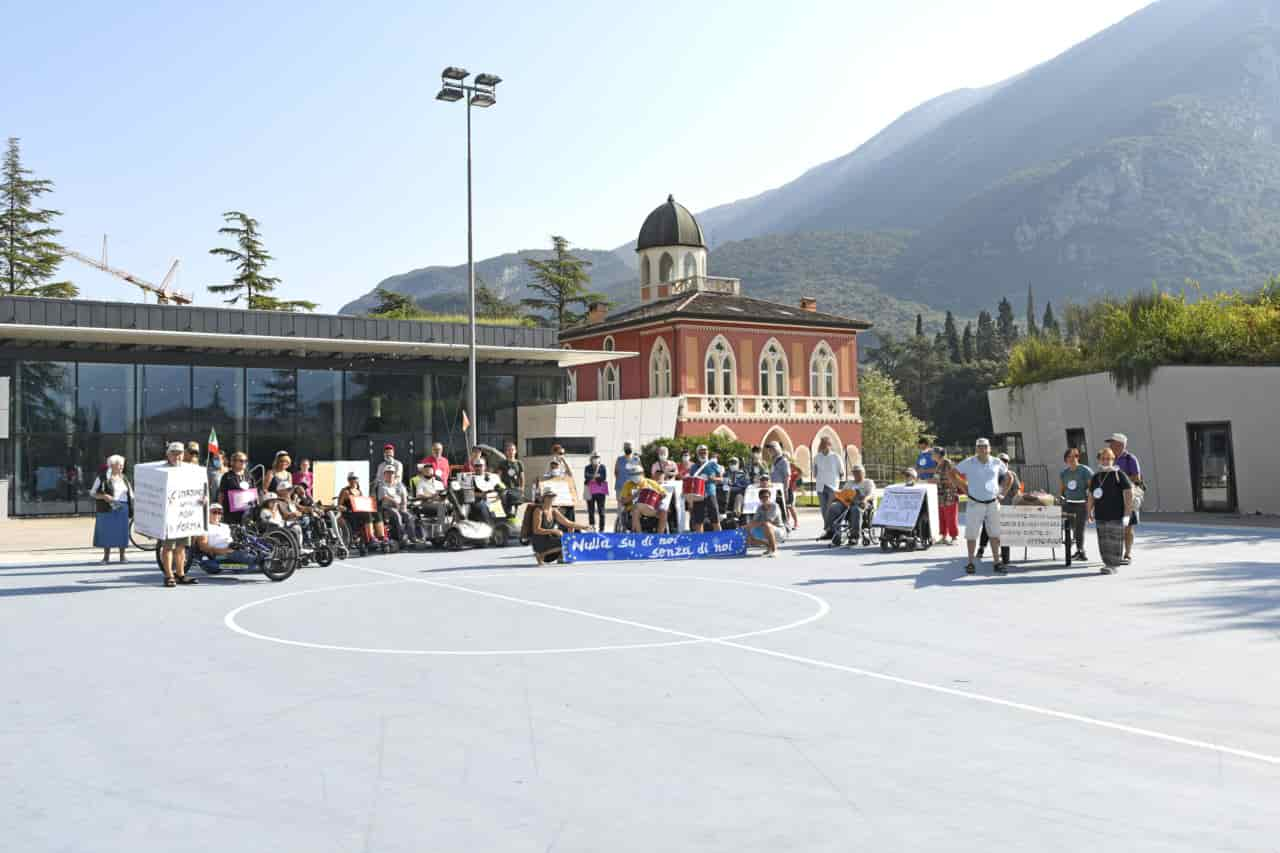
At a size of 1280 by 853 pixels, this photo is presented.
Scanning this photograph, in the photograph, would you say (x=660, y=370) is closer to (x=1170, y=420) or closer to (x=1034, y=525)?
(x=1170, y=420)

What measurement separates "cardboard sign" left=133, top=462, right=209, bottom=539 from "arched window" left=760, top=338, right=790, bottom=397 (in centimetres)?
4061

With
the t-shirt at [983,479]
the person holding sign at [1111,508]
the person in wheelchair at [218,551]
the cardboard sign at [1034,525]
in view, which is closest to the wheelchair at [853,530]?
the cardboard sign at [1034,525]

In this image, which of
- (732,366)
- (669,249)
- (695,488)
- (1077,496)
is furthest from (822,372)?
(1077,496)

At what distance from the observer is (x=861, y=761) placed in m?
6.02

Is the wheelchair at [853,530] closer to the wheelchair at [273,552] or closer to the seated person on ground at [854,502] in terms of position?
the seated person on ground at [854,502]

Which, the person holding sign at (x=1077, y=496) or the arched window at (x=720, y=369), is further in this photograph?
the arched window at (x=720, y=369)

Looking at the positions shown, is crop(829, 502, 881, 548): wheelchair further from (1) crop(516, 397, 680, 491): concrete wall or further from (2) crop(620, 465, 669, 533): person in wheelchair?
(1) crop(516, 397, 680, 491): concrete wall

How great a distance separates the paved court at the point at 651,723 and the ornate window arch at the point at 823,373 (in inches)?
1685

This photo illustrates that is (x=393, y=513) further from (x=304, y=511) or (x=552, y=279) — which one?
(x=552, y=279)

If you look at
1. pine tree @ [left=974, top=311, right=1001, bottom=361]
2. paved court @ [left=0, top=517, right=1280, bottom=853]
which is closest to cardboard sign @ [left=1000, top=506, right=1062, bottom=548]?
paved court @ [left=0, top=517, right=1280, bottom=853]

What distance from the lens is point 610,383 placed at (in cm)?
5666

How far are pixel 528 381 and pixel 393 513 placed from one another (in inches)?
890

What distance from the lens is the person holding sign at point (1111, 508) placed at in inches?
608

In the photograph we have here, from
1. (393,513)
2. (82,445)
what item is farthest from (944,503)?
(82,445)
